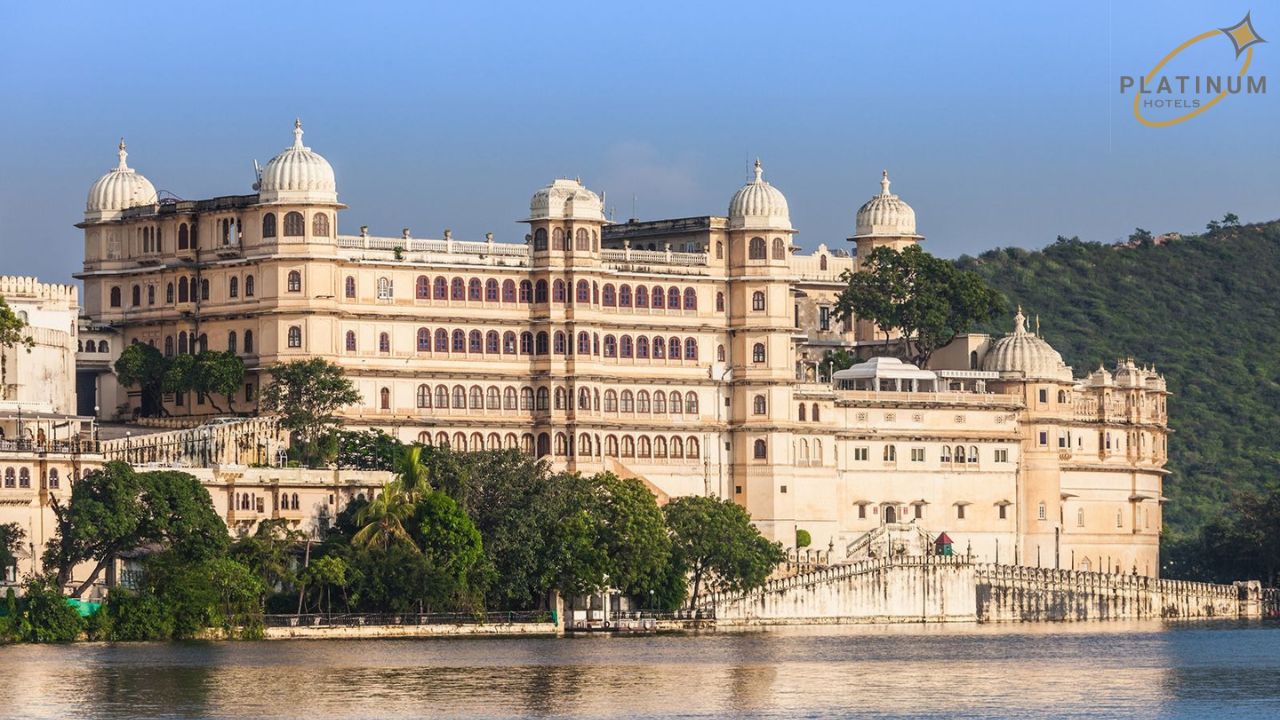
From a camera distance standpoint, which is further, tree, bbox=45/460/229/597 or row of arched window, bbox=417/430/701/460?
row of arched window, bbox=417/430/701/460

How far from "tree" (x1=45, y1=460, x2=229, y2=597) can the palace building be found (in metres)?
18.5

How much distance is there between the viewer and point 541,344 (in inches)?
5374

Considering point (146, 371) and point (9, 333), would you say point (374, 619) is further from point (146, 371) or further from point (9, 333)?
point (146, 371)

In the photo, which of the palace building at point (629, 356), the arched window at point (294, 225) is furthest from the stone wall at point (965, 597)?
the arched window at point (294, 225)

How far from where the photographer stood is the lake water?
294 ft

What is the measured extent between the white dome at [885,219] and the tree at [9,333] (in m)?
45.0

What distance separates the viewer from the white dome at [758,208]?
14138 centimetres

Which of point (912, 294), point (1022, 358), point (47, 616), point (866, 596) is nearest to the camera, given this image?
point (47, 616)

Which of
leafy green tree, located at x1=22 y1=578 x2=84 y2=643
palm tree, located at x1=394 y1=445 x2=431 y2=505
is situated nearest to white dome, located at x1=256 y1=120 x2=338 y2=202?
palm tree, located at x1=394 y1=445 x2=431 y2=505

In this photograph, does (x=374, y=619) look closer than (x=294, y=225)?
Yes

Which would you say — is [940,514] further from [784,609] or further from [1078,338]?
[1078,338]

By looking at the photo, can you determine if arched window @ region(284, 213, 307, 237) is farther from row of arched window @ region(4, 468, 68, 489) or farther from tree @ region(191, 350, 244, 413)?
row of arched window @ region(4, 468, 68, 489)

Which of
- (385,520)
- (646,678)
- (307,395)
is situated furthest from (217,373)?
(646,678)

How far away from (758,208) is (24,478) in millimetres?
39070
